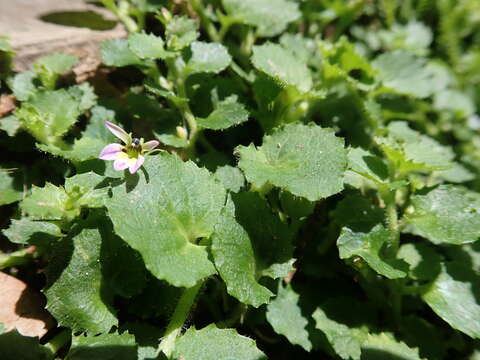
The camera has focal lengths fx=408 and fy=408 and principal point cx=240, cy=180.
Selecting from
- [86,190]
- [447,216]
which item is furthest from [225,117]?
[447,216]

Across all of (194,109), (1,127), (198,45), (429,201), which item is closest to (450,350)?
(429,201)

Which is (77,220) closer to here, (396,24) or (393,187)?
(393,187)

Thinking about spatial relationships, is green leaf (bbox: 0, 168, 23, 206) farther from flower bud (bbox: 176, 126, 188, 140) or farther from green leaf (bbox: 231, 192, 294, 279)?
green leaf (bbox: 231, 192, 294, 279)

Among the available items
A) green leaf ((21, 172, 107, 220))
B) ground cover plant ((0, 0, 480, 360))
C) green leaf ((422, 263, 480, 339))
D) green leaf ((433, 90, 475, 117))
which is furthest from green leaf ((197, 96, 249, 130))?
green leaf ((433, 90, 475, 117))

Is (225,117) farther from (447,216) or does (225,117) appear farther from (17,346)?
(17,346)

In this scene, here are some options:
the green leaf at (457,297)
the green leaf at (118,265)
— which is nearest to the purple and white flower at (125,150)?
the green leaf at (118,265)
